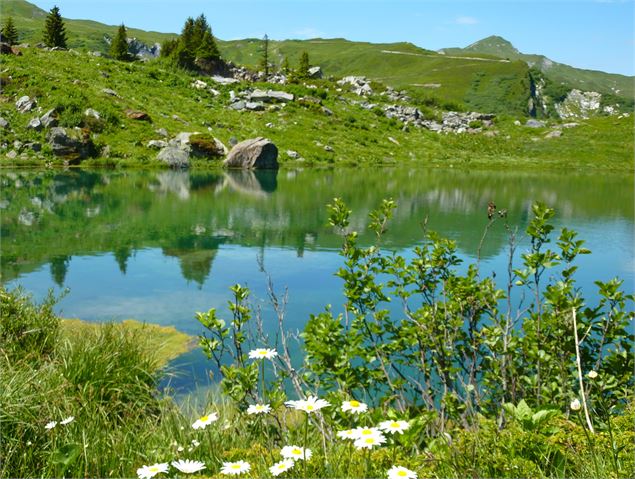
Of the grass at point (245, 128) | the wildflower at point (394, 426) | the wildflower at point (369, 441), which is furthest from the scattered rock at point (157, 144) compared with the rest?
the wildflower at point (369, 441)

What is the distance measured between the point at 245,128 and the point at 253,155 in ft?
42.1

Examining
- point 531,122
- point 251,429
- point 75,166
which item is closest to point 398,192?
point 75,166

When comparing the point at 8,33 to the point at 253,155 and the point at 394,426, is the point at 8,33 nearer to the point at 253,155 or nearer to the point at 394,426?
the point at 253,155

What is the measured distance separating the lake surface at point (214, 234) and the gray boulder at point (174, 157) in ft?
31.0

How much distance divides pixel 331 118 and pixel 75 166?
131 feet

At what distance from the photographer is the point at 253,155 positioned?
188 feet

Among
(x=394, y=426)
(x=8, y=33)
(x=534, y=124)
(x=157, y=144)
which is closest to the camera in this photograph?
(x=394, y=426)

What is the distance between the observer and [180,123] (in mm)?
65062

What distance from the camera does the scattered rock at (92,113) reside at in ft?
188

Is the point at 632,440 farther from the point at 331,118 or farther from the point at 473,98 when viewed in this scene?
the point at 473,98

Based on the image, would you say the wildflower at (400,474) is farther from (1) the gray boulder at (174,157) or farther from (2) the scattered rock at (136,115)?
(2) the scattered rock at (136,115)

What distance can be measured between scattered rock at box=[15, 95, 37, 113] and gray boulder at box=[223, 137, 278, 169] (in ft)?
66.0

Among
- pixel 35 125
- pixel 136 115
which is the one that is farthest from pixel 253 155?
pixel 35 125

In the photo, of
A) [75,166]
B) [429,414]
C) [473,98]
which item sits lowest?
[75,166]
